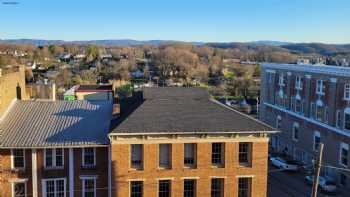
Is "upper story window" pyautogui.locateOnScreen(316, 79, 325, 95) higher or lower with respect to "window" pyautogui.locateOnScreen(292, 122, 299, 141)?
higher

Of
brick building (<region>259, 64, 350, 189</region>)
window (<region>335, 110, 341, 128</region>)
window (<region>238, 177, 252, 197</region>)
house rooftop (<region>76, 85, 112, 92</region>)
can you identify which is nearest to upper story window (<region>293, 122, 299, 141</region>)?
brick building (<region>259, 64, 350, 189</region>)

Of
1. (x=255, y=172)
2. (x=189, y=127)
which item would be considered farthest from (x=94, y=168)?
(x=255, y=172)

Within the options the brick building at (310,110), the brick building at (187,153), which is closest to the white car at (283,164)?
the brick building at (310,110)

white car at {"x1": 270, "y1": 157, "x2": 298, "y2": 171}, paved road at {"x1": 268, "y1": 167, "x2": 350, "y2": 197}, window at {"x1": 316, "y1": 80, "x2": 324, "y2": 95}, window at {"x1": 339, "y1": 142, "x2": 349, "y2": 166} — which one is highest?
window at {"x1": 316, "y1": 80, "x2": 324, "y2": 95}

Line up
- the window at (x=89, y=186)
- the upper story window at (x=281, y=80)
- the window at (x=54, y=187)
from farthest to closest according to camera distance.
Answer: the upper story window at (x=281, y=80) → the window at (x=89, y=186) → the window at (x=54, y=187)

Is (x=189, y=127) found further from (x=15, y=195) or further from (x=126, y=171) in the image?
(x=15, y=195)

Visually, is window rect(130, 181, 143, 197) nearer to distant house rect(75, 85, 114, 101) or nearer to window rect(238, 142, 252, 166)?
window rect(238, 142, 252, 166)

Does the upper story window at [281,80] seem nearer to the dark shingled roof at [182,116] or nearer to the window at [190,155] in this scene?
the dark shingled roof at [182,116]
